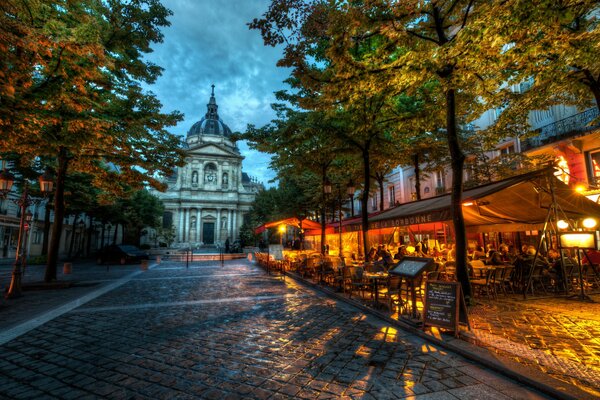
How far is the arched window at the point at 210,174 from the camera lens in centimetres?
6016

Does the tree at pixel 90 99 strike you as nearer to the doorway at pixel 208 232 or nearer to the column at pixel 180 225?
the column at pixel 180 225

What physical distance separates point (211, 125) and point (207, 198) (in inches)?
812

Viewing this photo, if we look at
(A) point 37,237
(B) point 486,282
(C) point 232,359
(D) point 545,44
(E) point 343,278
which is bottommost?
(C) point 232,359

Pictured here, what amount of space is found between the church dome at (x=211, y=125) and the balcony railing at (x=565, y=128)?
6279cm

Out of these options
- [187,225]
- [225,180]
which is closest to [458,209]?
[187,225]

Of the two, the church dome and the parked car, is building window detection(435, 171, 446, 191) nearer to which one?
the parked car

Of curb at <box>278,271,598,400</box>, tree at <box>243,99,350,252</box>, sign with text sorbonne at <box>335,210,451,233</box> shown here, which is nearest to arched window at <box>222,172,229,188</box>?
tree at <box>243,99,350,252</box>

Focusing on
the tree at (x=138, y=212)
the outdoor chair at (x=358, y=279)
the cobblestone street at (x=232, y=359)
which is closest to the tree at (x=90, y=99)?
the cobblestone street at (x=232, y=359)

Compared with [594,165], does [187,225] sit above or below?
below

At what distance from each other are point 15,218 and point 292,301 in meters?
31.5

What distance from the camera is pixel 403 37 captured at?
741 centimetres

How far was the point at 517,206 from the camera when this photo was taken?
30.4 feet

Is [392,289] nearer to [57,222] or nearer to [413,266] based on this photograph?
[413,266]

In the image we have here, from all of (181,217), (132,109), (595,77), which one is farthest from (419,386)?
(181,217)
